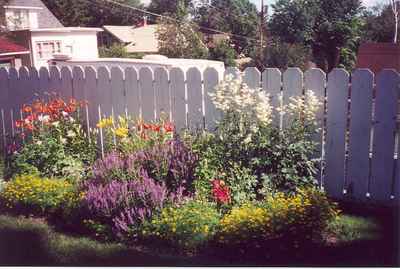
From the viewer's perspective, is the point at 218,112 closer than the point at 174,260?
No

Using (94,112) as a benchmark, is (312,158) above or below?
below

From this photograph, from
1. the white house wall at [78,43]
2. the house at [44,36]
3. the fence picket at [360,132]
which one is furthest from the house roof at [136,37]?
the fence picket at [360,132]

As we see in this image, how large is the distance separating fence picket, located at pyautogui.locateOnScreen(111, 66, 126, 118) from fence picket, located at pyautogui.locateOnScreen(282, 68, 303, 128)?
2195 mm

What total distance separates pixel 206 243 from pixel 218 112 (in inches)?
73.3

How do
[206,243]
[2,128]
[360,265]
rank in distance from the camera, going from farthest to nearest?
1. [2,128]
2. [206,243]
3. [360,265]

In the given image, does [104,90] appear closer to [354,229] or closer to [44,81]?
[44,81]

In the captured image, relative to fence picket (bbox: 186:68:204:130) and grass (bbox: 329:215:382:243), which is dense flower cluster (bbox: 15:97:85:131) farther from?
grass (bbox: 329:215:382:243)

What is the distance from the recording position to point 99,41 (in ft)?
131

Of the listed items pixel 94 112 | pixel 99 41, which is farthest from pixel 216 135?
pixel 99 41

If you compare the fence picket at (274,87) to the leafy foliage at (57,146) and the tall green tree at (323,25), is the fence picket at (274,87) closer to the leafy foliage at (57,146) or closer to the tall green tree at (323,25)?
the leafy foliage at (57,146)

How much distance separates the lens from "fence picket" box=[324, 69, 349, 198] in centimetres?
418

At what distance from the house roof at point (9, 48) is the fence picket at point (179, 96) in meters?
20.8

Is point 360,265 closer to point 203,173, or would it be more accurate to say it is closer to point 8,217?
point 203,173

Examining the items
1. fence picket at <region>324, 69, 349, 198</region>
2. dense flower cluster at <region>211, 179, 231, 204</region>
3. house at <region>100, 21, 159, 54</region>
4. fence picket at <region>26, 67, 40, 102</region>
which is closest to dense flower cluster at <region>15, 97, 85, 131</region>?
fence picket at <region>26, 67, 40, 102</region>
